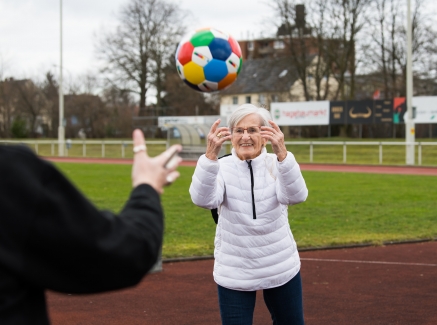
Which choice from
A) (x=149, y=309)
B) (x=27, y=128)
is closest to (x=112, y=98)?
(x=27, y=128)

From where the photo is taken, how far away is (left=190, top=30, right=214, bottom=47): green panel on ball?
18.7ft

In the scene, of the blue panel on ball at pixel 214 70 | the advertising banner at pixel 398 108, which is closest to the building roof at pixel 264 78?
the advertising banner at pixel 398 108

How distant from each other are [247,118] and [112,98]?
50820mm

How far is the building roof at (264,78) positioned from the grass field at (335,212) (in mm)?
26923

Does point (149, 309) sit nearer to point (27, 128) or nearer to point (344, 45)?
point (344, 45)

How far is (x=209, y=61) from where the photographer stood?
5613mm

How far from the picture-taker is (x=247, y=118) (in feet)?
12.5

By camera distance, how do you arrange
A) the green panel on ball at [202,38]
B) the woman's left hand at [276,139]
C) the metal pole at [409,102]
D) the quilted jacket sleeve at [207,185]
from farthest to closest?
1. the metal pole at [409,102]
2. the green panel on ball at [202,38]
3. the quilted jacket sleeve at [207,185]
4. the woman's left hand at [276,139]

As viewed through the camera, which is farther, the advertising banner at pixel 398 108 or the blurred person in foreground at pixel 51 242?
the advertising banner at pixel 398 108

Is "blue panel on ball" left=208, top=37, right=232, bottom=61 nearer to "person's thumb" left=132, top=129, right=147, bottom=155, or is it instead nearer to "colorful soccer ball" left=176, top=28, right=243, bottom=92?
"colorful soccer ball" left=176, top=28, right=243, bottom=92

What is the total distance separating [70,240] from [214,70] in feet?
14.0

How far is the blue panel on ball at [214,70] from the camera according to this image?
5.60 m

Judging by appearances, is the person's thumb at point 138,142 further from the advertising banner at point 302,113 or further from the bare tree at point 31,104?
the bare tree at point 31,104

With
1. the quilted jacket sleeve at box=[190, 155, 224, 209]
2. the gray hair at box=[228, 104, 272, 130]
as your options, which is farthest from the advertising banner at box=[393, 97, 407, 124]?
the quilted jacket sleeve at box=[190, 155, 224, 209]
